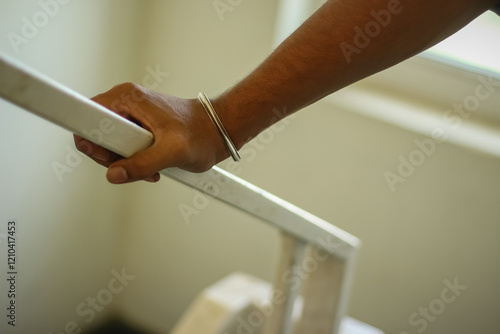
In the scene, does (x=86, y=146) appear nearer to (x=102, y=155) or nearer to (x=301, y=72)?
(x=102, y=155)

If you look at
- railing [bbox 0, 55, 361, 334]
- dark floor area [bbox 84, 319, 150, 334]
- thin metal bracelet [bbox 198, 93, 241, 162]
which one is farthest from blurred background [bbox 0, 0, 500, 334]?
thin metal bracelet [bbox 198, 93, 241, 162]

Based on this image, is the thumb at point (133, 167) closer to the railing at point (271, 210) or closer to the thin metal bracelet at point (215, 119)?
the railing at point (271, 210)

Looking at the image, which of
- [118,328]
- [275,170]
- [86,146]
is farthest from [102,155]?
[118,328]

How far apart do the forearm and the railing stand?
0.10 metres

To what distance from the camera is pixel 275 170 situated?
209cm

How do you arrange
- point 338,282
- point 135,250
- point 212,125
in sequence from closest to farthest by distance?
point 212,125
point 338,282
point 135,250

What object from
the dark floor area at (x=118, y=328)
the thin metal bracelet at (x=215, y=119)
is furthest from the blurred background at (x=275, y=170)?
the thin metal bracelet at (x=215, y=119)

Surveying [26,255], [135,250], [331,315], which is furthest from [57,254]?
[331,315]

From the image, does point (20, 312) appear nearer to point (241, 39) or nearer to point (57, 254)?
point (57, 254)

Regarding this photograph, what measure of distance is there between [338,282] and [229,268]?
1160 millimetres

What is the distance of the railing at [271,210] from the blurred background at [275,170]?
2.75 ft

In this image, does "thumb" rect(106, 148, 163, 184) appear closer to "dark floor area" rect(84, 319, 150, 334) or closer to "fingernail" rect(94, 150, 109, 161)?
"fingernail" rect(94, 150, 109, 161)

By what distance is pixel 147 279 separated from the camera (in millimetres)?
2424

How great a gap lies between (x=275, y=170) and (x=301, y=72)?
1.38m
